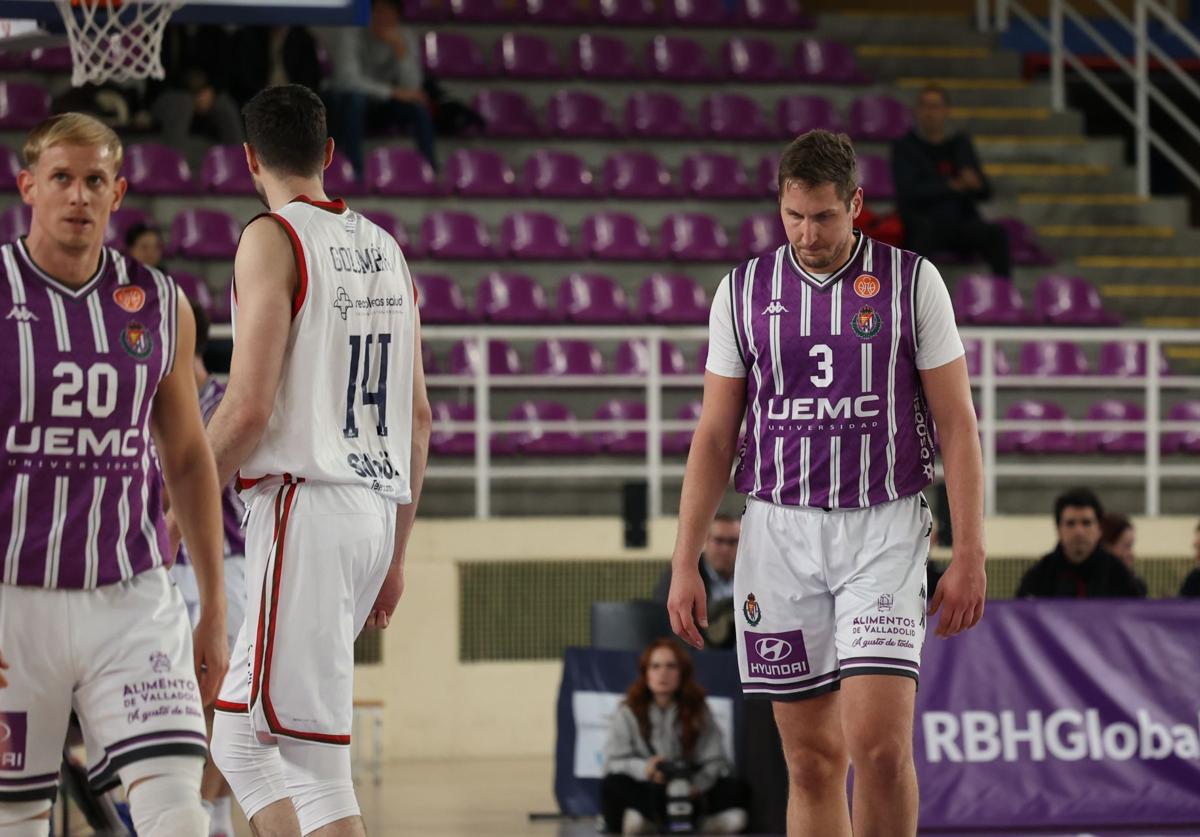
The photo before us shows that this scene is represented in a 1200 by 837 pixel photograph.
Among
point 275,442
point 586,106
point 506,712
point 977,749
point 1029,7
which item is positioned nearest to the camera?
point 275,442

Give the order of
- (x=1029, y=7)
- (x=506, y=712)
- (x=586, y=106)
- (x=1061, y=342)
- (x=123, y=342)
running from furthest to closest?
(x=1029, y=7) → (x=586, y=106) → (x=1061, y=342) → (x=506, y=712) → (x=123, y=342)

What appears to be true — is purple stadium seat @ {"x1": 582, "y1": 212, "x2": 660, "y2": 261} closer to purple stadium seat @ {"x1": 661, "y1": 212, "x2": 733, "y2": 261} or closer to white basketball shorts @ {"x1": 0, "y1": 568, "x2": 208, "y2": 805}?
purple stadium seat @ {"x1": 661, "y1": 212, "x2": 733, "y2": 261}

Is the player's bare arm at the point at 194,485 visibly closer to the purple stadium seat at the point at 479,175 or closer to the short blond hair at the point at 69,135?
the short blond hair at the point at 69,135

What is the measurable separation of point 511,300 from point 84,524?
10.9 meters

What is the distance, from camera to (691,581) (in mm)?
5848

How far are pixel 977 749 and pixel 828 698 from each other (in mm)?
3977

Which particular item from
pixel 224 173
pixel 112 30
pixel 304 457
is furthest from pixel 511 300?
pixel 304 457

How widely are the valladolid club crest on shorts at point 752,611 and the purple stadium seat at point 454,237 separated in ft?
33.2

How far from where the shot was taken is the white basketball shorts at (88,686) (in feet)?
14.6

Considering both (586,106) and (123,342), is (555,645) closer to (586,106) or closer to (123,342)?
(586,106)

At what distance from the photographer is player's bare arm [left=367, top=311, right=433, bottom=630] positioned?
18.2ft

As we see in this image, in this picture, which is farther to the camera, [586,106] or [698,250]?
[586,106]

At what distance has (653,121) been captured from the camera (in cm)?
1772

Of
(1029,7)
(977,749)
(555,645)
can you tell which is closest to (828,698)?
(977,749)
